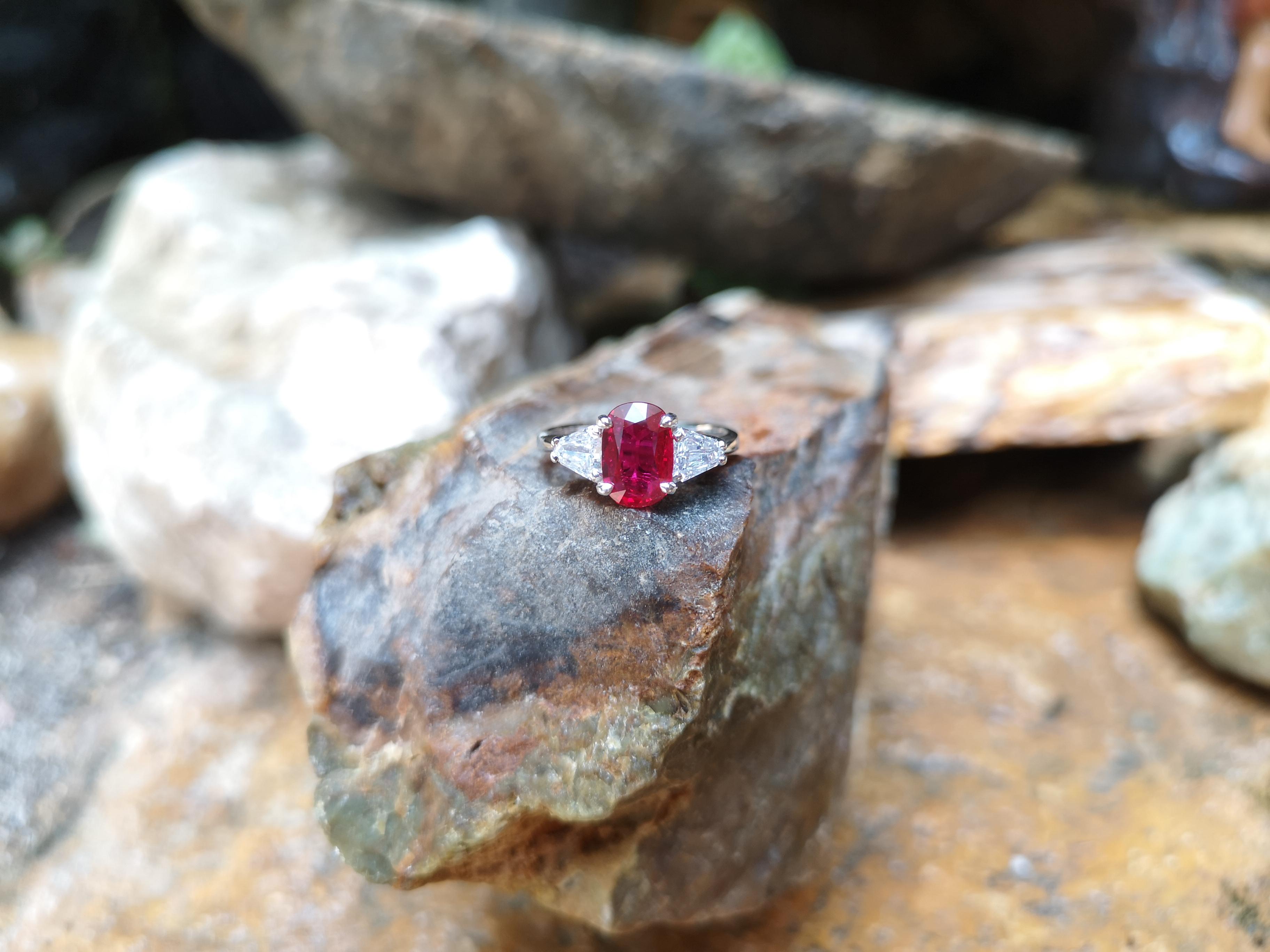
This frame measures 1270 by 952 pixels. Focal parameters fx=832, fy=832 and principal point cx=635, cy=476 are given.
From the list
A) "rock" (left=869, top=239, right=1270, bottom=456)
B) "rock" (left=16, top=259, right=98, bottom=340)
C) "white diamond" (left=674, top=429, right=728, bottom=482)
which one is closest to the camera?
"white diamond" (left=674, top=429, right=728, bottom=482)

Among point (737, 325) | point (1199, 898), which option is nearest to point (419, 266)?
point (737, 325)

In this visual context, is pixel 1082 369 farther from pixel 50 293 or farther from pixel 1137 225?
pixel 50 293

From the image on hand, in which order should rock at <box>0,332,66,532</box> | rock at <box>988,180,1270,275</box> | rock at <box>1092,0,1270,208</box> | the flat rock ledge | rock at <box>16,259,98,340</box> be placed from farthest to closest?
rock at <box>16,259,98,340</box>
rock at <box>1092,0,1270,208</box>
rock at <box>988,180,1270,275</box>
rock at <box>0,332,66,532</box>
the flat rock ledge

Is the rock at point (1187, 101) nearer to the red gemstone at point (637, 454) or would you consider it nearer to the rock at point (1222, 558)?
the rock at point (1222, 558)

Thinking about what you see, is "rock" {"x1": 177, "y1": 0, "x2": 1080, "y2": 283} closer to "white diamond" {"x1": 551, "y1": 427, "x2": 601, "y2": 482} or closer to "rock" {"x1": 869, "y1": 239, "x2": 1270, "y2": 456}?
"rock" {"x1": 869, "y1": 239, "x2": 1270, "y2": 456}

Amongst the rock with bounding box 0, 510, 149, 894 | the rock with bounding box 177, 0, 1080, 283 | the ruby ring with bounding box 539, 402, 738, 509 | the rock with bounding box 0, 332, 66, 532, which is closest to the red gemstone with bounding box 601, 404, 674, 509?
the ruby ring with bounding box 539, 402, 738, 509

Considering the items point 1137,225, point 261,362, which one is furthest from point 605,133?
point 1137,225

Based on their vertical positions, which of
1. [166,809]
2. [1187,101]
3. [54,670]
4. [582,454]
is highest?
[1187,101]

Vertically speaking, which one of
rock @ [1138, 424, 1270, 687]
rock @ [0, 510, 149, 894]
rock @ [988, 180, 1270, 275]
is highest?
rock @ [988, 180, 1270, 275]
